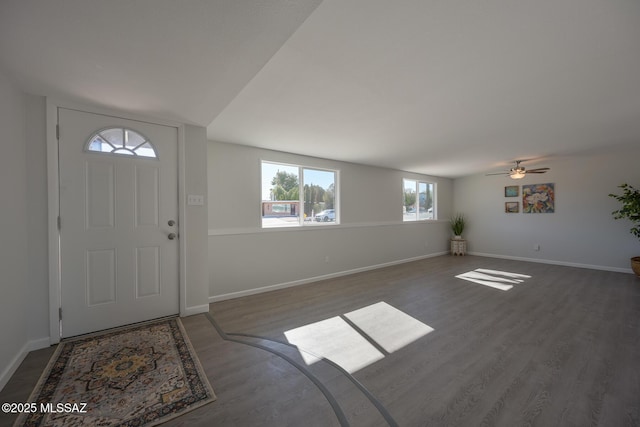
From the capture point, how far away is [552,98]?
2.37 metres

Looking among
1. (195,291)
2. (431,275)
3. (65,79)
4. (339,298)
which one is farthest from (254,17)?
(431,275)

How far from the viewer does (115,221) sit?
2479mm

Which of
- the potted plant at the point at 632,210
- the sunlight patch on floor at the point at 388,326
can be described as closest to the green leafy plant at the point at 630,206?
the potted plant at the point at 632,210

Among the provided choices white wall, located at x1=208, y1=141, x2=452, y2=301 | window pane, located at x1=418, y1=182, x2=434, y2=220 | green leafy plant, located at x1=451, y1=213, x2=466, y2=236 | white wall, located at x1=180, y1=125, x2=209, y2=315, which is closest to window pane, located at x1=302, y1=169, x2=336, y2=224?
white wall, located at x1=208, y1=141, x2=452, y2=301

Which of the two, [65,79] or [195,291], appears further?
[195,291]

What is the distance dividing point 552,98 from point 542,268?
4500 mm

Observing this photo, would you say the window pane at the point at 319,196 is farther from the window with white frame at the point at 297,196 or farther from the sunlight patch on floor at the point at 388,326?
the sunlight patch on floor at the point at 388,326

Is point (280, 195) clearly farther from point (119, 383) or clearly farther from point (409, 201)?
point (409, 201)

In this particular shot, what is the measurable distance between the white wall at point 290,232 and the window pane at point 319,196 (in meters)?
0.17

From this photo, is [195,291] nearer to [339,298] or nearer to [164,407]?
[164,407]

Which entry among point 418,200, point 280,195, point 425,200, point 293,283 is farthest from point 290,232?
point 425,200

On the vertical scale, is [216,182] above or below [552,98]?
below

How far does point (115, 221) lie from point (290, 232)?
2.33 meters

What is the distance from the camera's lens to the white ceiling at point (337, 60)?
4.33 ft
